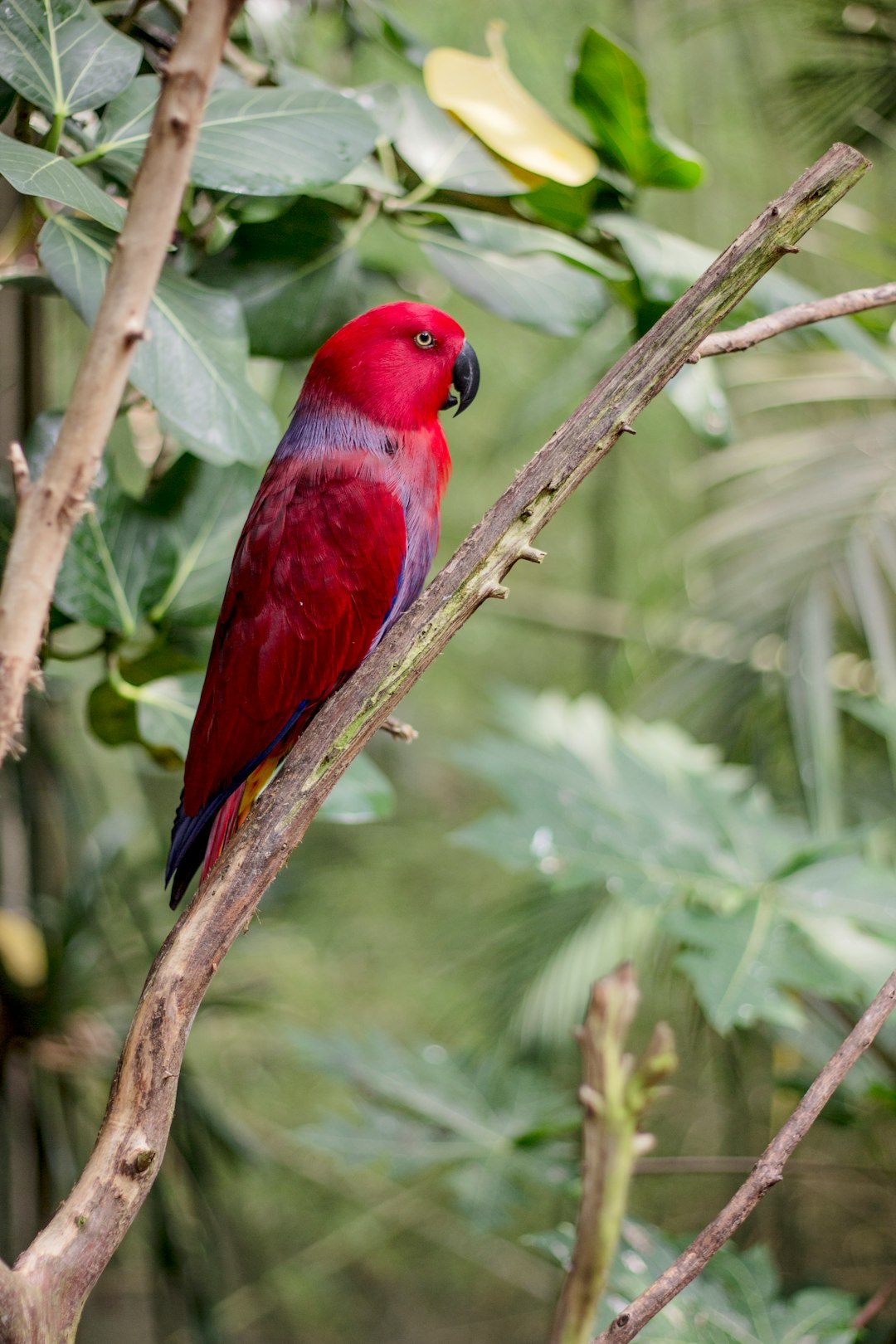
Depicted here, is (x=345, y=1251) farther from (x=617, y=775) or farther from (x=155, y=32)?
(x=155, y=32)

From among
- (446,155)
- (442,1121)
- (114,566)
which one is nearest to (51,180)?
(114,566)

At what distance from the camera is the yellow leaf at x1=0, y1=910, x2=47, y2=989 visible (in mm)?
1334

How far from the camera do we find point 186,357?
25.4 inches

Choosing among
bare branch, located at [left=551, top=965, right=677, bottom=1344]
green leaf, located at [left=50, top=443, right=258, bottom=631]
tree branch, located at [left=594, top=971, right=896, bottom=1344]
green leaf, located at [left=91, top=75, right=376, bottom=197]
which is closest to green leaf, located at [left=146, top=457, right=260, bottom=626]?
green leaf, located at [left=50, top=443, right=258, bottom=631]

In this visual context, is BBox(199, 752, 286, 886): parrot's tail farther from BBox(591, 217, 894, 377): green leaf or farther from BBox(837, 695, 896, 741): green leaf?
BBox(837, 695, 896, 741): green leaf

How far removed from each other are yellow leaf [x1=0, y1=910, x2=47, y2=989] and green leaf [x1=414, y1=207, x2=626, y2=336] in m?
1.02

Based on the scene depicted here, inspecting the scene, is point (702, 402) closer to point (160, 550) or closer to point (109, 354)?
point (160, 550)

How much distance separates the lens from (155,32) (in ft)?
2.67

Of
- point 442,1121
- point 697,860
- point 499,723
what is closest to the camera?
point 697,860

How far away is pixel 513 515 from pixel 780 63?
242 cm

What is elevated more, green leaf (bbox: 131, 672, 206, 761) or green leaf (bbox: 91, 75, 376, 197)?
green leaf (bbox: 91, 75, 376, 197)

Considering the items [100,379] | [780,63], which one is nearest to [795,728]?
[100,379]

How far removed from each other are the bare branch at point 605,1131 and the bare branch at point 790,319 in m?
0.45

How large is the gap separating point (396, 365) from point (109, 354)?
0.49 m
